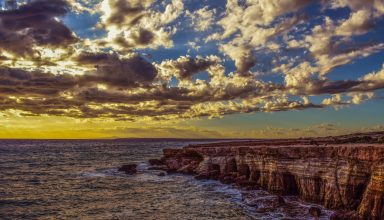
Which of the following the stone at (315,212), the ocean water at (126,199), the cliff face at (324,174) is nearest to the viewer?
the cliff face at (324,174)

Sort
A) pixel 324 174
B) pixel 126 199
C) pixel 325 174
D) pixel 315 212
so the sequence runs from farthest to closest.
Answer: pixel 126 199, pixel 324 174, pixel 325 174, pixel 315 212

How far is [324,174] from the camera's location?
119 ft

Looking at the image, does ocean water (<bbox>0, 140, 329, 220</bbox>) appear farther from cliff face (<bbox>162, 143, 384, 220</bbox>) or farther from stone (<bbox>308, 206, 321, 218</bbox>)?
cliff face (<bbox>162, 143, 384, 220</bbox>)

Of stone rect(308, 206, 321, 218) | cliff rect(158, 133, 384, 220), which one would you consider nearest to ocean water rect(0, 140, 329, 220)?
stone rect(308, 206, 321, 218)

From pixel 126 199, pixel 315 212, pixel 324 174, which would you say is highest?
pixel 324 174

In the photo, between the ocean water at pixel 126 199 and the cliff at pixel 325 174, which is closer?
the cliff at pixel 325 174

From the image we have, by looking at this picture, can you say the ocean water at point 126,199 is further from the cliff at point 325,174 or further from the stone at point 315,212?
the cliff at point 325,174

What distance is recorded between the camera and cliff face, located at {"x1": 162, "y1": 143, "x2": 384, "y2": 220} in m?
30.2

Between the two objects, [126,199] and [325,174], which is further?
[126,199]

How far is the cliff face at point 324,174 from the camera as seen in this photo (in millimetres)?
30172

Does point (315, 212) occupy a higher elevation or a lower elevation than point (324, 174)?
lower

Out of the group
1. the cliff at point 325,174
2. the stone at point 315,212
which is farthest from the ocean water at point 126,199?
the cliff at point 325,174

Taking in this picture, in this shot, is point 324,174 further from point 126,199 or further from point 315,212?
point 126,199

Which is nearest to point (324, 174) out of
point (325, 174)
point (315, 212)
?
point (325, 174)
